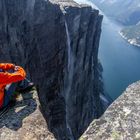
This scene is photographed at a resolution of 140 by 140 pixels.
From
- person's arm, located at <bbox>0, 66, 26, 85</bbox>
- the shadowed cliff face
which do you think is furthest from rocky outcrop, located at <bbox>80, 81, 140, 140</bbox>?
the shadowed cliff face

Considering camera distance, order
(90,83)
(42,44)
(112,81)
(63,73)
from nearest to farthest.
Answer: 1. (42,44)
2. (63,73)
3. (90,83)
4. (112,81)

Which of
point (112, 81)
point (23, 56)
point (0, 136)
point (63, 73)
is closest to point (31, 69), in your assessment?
point (23, 56)

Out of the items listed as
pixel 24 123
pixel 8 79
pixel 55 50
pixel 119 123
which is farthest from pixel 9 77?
pixel 55 50

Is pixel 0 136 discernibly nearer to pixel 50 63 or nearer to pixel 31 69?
pixel 31 69

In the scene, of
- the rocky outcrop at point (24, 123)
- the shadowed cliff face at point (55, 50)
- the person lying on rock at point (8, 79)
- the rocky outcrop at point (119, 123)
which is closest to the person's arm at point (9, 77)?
the person lying on rock at point (8, 79)

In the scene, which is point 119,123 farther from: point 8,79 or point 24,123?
point 24,123

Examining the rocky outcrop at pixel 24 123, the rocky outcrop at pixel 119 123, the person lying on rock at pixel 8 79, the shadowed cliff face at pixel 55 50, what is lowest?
the shadowed cliff face at pixel 55 50

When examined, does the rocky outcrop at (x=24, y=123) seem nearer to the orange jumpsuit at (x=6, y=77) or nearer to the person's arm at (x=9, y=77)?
the orange jumpsuit at (x=6, y=77)
